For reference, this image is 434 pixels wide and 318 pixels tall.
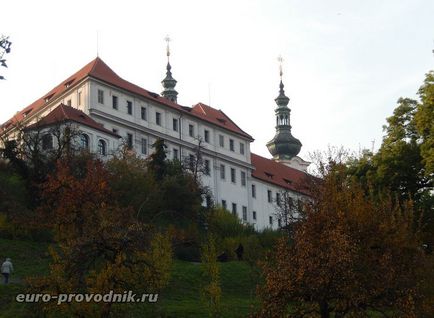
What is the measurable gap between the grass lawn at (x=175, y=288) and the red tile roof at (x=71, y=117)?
18784mm

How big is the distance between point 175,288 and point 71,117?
97.0 feet

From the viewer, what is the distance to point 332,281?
89.2ft

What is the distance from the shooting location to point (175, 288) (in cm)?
4138

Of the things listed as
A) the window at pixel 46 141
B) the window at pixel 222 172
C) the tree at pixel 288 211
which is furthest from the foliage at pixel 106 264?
the window at pixel 222 172

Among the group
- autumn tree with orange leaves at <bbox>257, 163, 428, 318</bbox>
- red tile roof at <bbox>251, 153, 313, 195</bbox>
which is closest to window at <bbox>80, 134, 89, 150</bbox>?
red tile roof at <bbox>251, 153, 313, 195</bbox>

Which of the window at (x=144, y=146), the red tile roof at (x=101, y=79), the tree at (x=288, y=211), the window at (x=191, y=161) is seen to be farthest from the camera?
the window at (x=144, y=146)

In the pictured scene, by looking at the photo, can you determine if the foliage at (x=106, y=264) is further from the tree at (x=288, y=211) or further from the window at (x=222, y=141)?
the window at (x=222, y=141)

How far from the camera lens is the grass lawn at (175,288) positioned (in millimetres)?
33125

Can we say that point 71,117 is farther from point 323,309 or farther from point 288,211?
point 323,309

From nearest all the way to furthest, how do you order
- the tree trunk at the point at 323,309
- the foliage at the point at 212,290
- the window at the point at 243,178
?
the tree trunk at the point at 323,309 < the foliage at the point at 212,290 < the window at the point at 243,178

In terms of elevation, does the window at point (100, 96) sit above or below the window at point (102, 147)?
above

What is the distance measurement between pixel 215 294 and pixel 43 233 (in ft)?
70.0

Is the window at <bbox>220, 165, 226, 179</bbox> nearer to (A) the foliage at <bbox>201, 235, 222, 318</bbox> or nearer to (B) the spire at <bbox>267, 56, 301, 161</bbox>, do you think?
(B) the spire at <bbox>267, 56, 301, 161</bbox>

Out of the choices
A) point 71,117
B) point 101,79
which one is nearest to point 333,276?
point 71,117
